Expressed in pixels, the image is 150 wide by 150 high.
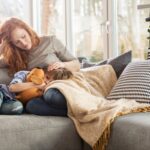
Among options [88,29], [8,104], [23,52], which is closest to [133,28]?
[88,29]

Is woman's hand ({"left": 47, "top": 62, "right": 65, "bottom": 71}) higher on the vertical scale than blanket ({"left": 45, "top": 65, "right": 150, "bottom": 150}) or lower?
higher

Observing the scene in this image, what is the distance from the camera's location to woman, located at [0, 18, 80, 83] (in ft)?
8.09

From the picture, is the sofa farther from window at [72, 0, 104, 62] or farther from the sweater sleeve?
window at [72, 0, 104, 62]

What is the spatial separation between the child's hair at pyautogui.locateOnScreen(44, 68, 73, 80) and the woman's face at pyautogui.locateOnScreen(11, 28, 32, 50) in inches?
10.9

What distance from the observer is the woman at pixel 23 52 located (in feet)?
8.09

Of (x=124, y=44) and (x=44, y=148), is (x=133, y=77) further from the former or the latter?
(x=124, y=44)

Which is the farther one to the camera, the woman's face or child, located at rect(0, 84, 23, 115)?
the woman's face

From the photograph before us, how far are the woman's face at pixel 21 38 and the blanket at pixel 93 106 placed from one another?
41cm

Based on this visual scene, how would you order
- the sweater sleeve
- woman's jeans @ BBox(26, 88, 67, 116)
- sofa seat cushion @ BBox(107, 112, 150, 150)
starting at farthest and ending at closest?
1. the sweater sleeve
2. woman's jeans @ BBox(26, 88, 67, 116)
3. sofa seat cushion @ BBox(107, 112, 150, 150)

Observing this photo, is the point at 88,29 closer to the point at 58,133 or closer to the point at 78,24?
the point at 78,24

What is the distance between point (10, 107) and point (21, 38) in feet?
2.00

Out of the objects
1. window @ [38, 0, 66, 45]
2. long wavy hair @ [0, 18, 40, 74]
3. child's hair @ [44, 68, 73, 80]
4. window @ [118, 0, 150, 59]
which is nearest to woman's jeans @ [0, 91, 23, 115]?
child's hair @ [44, 68, 73, 80]

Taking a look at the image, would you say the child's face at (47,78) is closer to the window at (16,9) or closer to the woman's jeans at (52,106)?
the woman's jeans at (52,106)

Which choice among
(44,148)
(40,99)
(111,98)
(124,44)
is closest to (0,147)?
(44,148)
